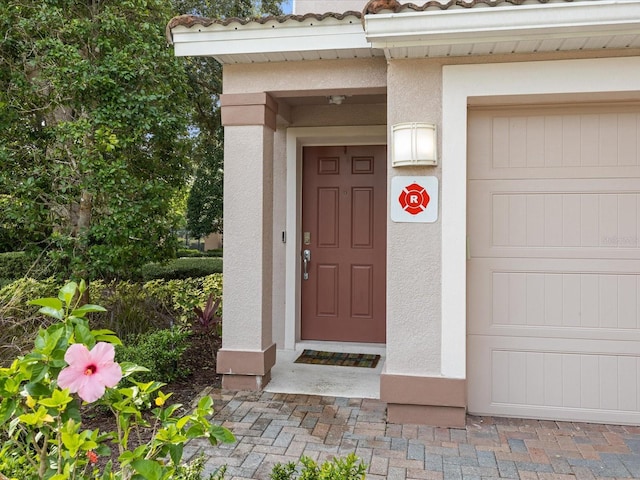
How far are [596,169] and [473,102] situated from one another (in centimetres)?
110

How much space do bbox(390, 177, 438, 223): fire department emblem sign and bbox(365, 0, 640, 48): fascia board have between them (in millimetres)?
1006

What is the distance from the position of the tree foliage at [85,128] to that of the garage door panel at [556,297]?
3.60m

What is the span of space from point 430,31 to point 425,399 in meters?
2.68

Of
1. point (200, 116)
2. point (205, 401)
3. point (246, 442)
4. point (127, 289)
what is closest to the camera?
point (205, 401)

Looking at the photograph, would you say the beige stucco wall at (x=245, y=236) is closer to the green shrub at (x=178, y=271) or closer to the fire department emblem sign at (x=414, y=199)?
the fire department emblem sign at (x=414, y=199)

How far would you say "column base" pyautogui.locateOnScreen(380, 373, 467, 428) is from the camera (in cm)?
376

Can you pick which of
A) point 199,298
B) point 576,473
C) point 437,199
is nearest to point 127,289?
point 199,298

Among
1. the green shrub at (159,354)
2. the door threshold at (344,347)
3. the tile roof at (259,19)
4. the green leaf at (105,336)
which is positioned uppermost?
the tile roof at (259,19)

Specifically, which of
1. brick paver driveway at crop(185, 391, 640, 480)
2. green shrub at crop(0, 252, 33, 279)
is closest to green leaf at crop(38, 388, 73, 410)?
brick paver driveway at crop(185, 391, 640, 480)

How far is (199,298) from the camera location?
6.63 metres

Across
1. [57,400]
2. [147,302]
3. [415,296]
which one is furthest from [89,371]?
[147,302]

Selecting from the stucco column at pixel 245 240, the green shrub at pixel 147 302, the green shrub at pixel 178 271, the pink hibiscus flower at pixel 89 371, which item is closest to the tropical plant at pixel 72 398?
the pink hibiscus flower at pixel 89 371

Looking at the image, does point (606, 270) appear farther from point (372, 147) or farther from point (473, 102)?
point (372, 147)

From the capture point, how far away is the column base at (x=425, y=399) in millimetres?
3756
